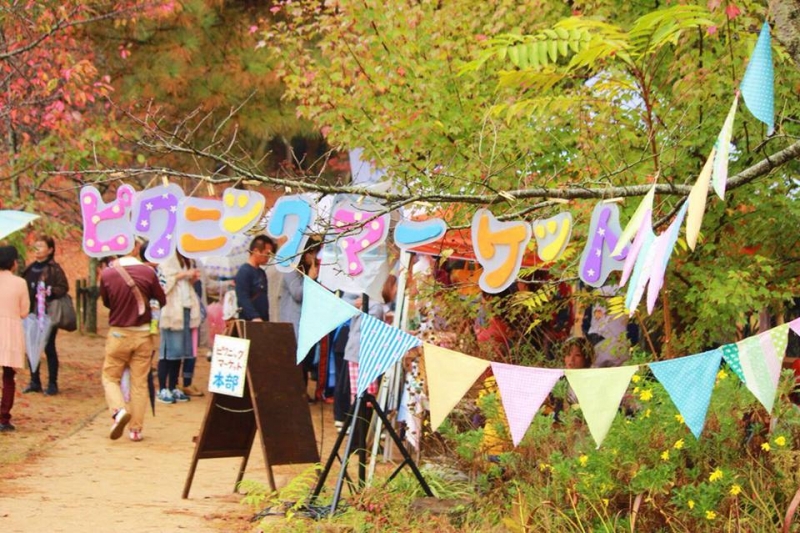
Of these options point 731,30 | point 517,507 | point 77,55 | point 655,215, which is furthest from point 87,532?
point 77,55

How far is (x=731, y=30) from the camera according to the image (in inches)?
354

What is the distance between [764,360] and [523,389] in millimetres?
1400

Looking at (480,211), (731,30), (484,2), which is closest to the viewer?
(480,211)

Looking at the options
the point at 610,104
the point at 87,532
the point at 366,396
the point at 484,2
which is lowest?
the point at 87,532

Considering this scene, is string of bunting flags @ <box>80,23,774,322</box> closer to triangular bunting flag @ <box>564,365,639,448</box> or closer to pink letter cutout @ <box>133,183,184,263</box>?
pink letter cutout @ <box>133,183,184,263</box>

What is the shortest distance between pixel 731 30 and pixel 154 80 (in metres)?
11.3

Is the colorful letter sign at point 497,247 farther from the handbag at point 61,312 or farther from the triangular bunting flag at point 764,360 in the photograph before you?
the handbag at point 61,312

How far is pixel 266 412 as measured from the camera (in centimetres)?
943

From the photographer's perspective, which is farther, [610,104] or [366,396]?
[610,104]

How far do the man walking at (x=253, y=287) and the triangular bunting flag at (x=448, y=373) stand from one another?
6.53 meters

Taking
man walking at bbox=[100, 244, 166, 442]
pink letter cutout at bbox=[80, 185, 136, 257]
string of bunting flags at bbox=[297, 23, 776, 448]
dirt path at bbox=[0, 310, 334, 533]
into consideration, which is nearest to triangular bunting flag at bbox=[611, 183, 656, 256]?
string of bunting flags at bbox=[297, 23, 776, 448]

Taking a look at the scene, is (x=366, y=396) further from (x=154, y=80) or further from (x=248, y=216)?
(x=154, y=80)

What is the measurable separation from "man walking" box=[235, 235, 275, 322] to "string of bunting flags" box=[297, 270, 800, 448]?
5847 millimetres

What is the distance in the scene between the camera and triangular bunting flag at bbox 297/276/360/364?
780 centimetres
